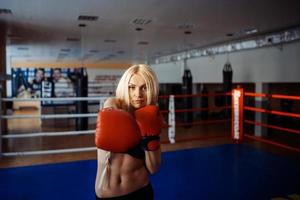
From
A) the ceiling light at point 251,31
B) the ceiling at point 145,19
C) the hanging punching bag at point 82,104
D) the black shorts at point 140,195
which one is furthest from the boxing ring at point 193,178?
the ceiling light at point 251,31

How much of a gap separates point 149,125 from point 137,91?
0.14 metres

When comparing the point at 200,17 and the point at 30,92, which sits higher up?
the point at 200,17

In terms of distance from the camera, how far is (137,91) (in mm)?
1084

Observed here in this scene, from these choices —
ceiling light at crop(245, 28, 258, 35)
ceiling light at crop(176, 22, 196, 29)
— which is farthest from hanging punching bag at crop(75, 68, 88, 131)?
ceiling light at crop(245, 28, 258, 35)

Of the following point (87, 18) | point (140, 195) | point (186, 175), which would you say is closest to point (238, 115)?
point (186, 175)

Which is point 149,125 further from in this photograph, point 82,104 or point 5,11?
point 82,104

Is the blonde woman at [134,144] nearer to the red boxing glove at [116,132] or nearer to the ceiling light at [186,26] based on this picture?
the red boxing glove at [116,132]

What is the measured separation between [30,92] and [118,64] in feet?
15.4

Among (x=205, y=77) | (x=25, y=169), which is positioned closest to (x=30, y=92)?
(x=205, y=77)

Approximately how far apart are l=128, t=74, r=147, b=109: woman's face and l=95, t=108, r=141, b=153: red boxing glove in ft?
0.43

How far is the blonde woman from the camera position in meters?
1.04

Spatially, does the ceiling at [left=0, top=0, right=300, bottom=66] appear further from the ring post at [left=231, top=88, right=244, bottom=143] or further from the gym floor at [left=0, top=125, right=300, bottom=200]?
the gym floor at [left=0, top=125, right=300, bottom=200]

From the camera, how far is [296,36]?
201 inches

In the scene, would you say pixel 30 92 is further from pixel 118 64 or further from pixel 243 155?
pixel 243 155
